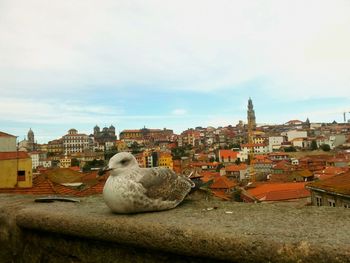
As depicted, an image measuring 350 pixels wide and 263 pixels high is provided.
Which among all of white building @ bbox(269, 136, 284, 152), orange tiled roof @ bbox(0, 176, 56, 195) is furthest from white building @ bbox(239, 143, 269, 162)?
orange tiled roof @ bbox(0, 176, 56, 195)

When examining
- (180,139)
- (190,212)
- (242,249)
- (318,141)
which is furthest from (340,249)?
(180,139)

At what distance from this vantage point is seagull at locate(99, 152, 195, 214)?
6.48 ft

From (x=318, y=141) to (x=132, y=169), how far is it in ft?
376

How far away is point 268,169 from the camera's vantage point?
7269 centimetres

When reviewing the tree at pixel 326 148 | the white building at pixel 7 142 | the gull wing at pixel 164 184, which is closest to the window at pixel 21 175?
the white building at pixel 7 142

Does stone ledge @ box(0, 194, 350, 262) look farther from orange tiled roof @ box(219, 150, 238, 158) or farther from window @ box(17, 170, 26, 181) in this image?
orange tiled roof @ box(219, 150, 238, 158)

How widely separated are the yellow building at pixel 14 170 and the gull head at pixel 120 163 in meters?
13.0

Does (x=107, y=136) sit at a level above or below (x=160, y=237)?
above

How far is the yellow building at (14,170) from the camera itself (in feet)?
47.5

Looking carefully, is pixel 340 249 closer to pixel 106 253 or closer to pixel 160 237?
pixel 160 237

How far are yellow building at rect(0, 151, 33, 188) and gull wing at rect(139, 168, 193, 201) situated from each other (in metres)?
13.0

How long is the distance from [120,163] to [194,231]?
2.33 feet

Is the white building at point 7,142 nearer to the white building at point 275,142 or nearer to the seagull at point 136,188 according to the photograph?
the seagull at point 136,188

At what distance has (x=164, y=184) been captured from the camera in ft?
7.00
